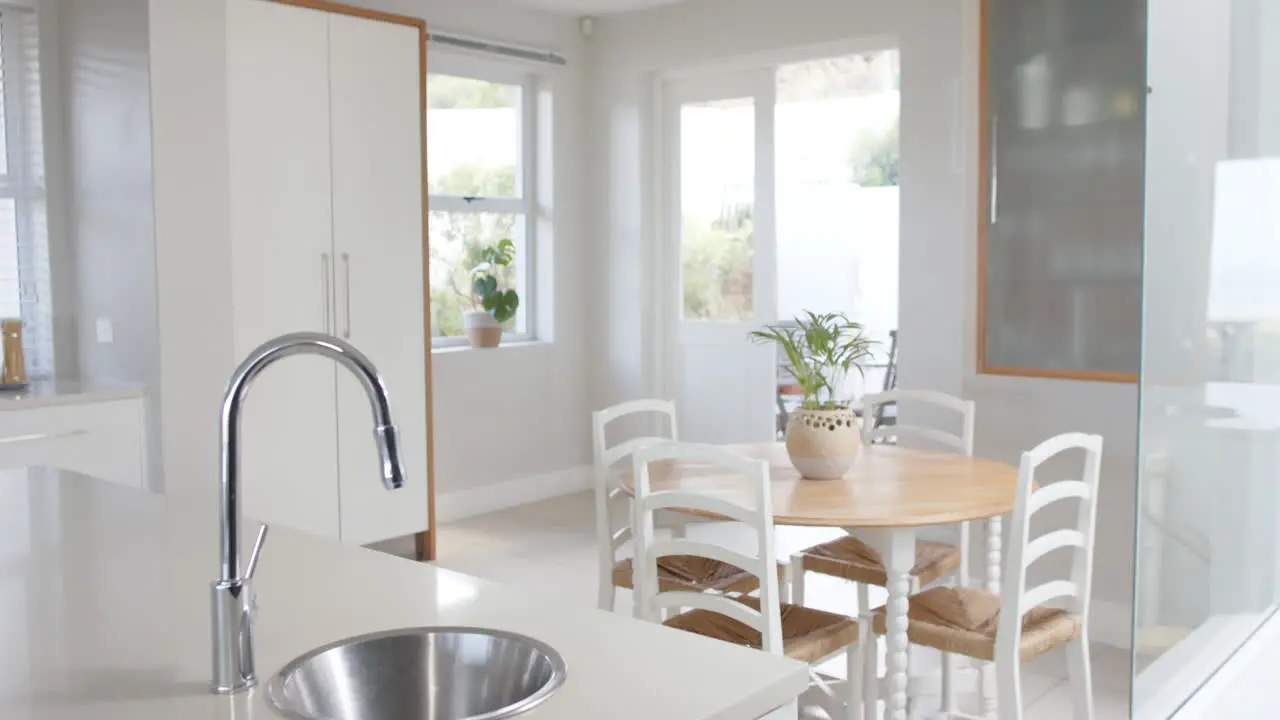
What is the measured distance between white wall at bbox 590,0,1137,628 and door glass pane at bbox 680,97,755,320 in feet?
0.65

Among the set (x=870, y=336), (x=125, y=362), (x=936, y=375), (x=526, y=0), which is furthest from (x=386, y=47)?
(x=870, y=336)

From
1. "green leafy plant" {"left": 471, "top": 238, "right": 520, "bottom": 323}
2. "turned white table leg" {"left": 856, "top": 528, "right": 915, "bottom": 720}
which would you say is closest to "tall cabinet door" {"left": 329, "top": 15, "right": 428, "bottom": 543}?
"green leafy plant" {"left": 471, "top": 238, "right": 520, "bottom": 323}

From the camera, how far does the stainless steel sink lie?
1270 mm

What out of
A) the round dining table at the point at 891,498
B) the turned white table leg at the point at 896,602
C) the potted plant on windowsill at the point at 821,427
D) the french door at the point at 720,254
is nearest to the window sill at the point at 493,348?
the french door at the point at 720,254

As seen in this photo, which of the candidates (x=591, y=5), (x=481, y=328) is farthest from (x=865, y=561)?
(x=591, y=5)

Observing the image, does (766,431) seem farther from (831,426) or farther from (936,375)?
(831,426)

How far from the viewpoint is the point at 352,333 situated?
15.1 ft

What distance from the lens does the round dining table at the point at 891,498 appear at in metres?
2.53

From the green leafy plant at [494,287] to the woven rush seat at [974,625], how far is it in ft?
10.6

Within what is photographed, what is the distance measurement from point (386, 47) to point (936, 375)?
258 cm

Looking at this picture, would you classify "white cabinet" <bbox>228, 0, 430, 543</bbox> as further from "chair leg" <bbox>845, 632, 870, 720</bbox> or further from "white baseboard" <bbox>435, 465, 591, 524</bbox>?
"chair leg" <bbox>845, 632, 870, 720</bbox>

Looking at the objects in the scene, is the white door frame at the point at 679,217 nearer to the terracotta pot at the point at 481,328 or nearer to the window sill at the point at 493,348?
the window sill at the point at 493,348

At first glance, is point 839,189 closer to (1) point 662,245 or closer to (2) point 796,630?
(1) point 662,245

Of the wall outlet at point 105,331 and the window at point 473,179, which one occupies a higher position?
the window at point 473,179
